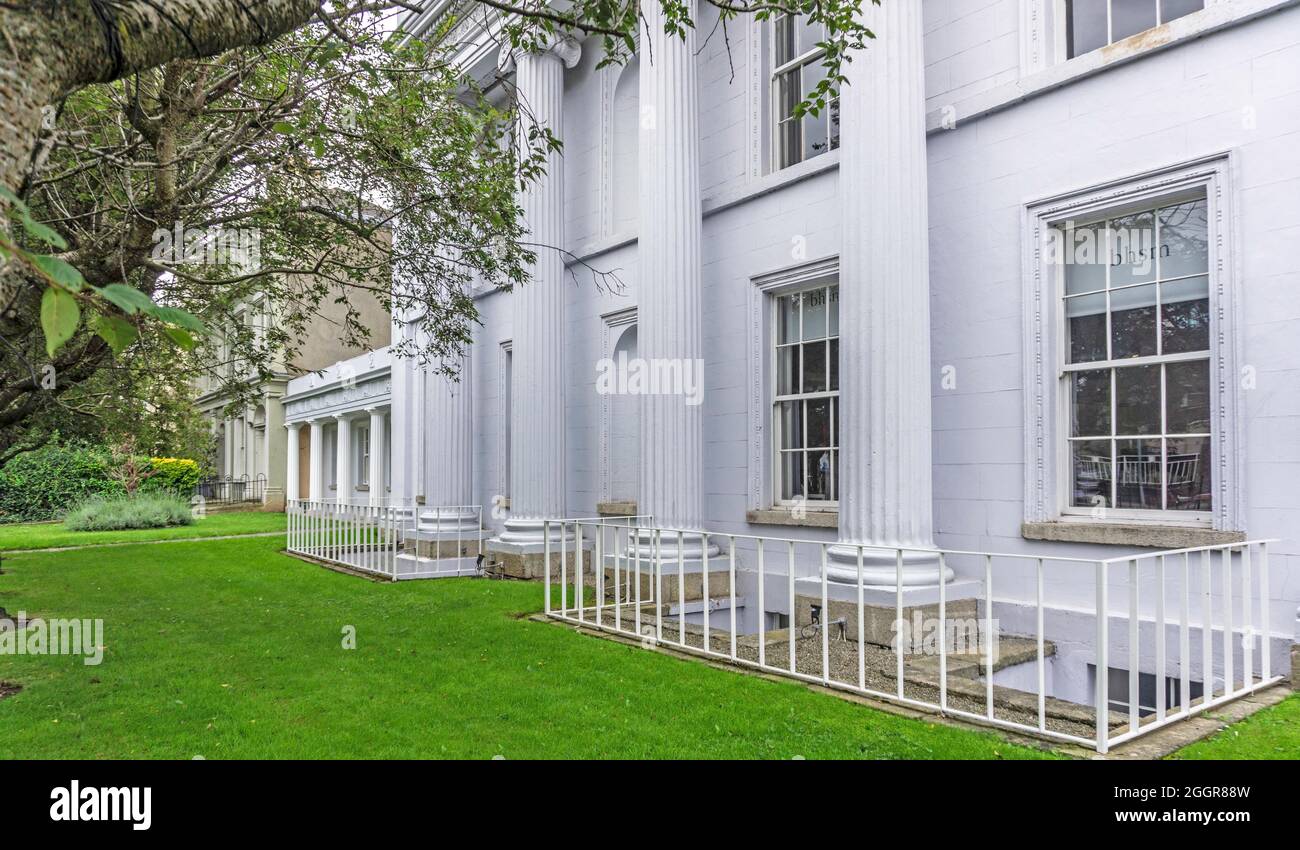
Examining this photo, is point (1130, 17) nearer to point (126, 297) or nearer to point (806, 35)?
point (806, 35)

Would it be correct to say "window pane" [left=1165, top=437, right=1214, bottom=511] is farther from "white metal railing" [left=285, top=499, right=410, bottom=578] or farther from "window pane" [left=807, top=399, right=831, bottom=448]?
"white metal railing" [left=285, top=499, right=410, bottom=578]

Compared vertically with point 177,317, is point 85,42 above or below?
above

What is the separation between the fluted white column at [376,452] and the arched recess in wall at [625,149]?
441 inches

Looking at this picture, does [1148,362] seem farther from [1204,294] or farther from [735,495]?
[735,495]

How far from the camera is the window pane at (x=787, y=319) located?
8812mm

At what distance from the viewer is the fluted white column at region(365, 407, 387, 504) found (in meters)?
20.7

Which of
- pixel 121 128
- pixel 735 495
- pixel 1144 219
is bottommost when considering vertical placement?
pixel 735 495

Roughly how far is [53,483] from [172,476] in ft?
11.6

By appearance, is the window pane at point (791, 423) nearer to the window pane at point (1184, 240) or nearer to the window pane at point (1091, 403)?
the window pane at point (1091, 403)

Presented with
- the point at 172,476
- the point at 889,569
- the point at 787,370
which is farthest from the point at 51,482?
the point at 889,569

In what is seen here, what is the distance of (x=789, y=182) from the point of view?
855cm

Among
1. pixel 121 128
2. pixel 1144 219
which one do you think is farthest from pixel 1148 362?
pixel 121 128

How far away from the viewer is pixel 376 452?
20.9 m
